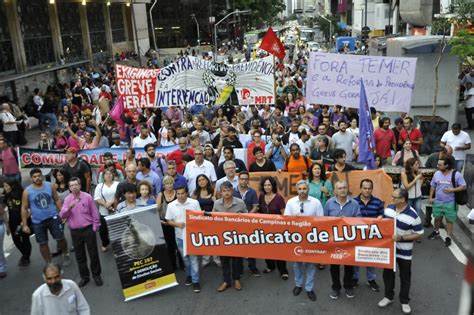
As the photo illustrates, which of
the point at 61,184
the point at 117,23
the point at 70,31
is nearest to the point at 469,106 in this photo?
the point at 61,184

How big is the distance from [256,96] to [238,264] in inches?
240

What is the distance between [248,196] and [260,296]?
134cm

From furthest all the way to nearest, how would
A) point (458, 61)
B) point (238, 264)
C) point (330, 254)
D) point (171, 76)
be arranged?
point (458, 61) < point (171, 76) < point (238, 264) < point (330, 254)

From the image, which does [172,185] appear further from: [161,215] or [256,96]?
[256,96]

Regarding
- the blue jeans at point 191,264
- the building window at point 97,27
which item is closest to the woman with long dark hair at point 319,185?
the blue jeans at point 191,264

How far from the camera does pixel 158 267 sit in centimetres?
668

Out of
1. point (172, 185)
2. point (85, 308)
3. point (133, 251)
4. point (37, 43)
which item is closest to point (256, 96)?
point (172, 185)

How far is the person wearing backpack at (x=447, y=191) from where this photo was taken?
737cm

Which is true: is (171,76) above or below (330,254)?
above

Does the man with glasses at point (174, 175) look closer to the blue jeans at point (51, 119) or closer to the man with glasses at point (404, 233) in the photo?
the man with glasses at point (404, 233)

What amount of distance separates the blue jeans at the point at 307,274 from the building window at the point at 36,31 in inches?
941

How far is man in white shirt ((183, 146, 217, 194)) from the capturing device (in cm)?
811

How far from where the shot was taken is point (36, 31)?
27656 mm

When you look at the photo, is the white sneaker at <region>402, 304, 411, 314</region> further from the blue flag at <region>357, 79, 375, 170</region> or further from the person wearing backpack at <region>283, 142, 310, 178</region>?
the blue flag at <region>357, 79, 375, 170</region>
